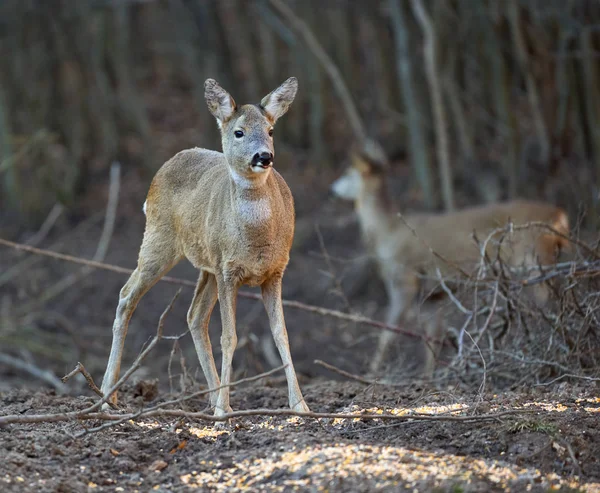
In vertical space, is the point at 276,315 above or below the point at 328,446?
above

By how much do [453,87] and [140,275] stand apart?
26.3 ft

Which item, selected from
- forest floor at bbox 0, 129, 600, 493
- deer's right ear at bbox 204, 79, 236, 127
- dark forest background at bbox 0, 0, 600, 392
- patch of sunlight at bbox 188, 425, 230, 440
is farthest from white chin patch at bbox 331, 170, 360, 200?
patch of sunlight at bbox 188, 425, 230, 440

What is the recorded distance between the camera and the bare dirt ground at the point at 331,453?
4.54m

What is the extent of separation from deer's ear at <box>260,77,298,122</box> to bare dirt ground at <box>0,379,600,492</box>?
1.87 meters

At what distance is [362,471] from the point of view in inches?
179

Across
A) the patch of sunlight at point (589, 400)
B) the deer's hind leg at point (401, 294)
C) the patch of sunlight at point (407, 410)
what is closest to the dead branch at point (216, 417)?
the patch of sunlight at point (407, 410)

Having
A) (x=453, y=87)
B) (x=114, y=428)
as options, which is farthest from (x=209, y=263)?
(x=453, y=87)

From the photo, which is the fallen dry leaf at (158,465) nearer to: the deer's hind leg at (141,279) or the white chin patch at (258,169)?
the deer's hind leg at (141,279)

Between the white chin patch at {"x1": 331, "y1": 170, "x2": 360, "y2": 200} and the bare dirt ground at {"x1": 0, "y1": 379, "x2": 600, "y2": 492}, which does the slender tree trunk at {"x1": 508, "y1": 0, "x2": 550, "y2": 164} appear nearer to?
the white chin patch at {"x1": 331, "y1": 170, "x2": 360, "y2": 200}

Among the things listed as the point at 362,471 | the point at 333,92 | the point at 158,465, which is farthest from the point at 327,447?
the point at 333,92

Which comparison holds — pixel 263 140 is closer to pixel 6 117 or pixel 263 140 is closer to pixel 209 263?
pixel 209 263

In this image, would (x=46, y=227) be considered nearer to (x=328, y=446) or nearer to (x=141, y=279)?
(x=141, y=279)

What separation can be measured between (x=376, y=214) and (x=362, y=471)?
7.92 m

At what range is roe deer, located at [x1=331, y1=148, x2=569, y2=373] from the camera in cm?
1010
